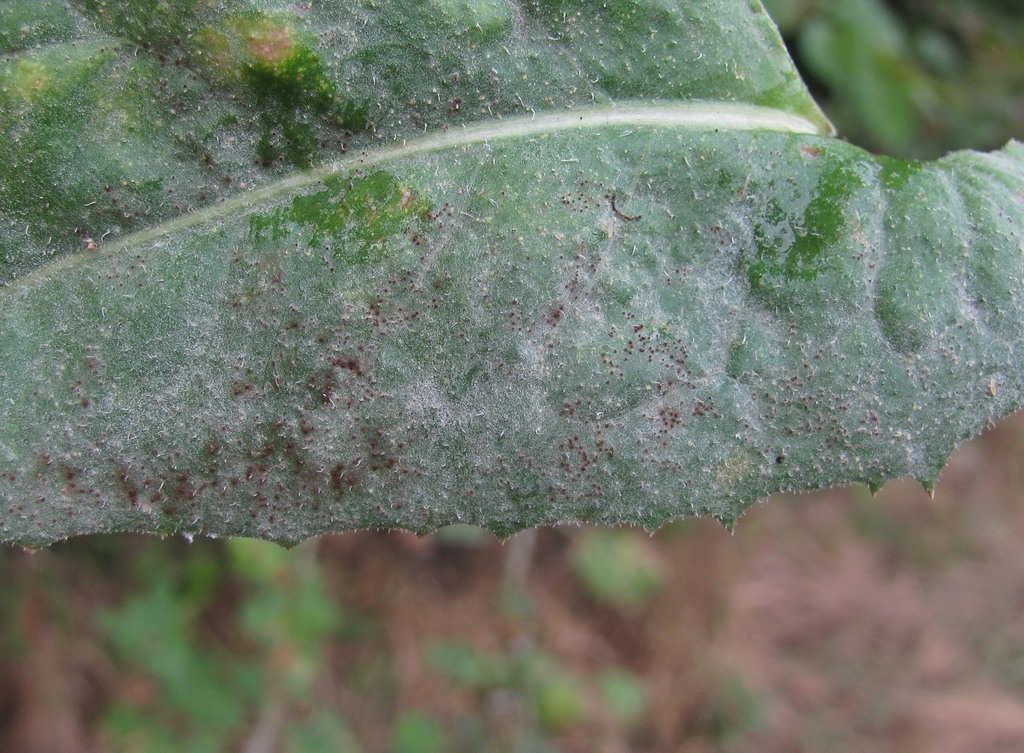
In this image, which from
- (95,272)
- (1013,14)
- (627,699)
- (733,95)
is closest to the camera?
(95,272)

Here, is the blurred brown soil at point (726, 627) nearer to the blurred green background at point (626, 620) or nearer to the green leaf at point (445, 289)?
the blurred green background at point (626, 620)

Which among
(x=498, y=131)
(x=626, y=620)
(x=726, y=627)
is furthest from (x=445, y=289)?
(x=726, y=627)

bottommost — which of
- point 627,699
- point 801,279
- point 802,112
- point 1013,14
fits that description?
point 627,699

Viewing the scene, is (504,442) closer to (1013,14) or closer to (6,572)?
(6,572)

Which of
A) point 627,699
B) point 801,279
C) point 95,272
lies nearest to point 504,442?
point 801,279

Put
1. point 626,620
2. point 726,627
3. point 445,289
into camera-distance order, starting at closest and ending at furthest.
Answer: point 445,289, point 626,620, point 726,627

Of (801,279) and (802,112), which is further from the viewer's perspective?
(802,112)

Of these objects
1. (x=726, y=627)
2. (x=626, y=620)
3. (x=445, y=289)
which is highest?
(x=445, y=289)

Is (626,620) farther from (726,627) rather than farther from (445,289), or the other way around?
(445,289)
